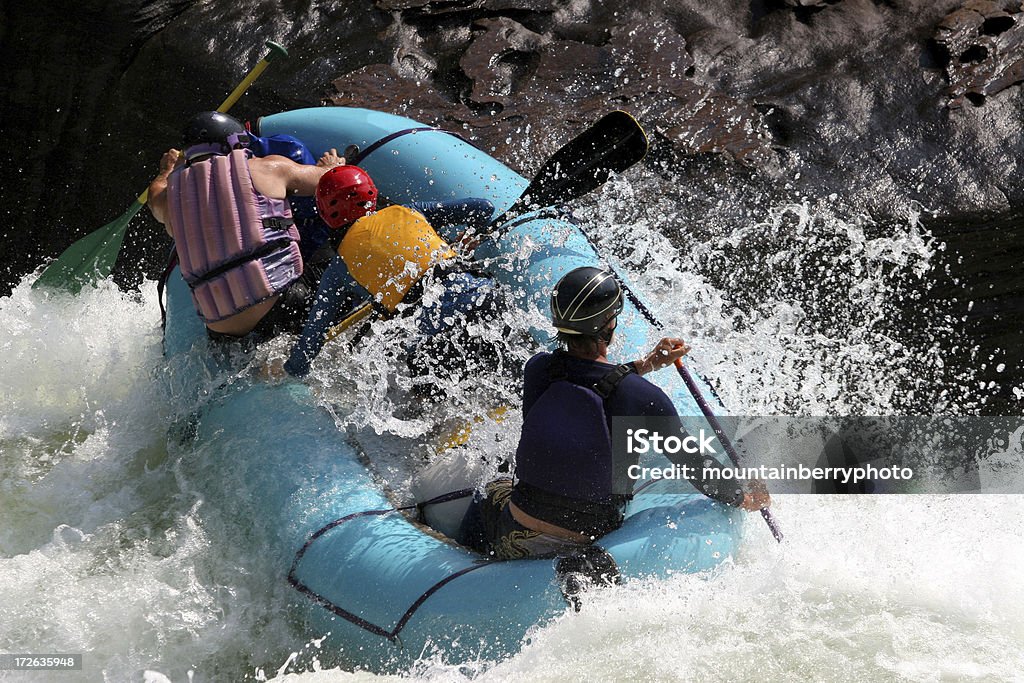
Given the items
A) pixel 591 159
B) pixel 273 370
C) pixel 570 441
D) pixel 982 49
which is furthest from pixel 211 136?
pixel 982 49

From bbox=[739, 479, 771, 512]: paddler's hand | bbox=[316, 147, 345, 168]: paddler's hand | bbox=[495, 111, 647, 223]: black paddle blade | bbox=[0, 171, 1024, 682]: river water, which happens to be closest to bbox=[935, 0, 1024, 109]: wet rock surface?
bbox=[0, 171, 1024, 682]: river water

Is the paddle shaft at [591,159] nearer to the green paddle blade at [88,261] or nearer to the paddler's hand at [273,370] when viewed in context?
the paddler's hand at [273,370]

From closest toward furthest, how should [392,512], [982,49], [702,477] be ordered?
[702,477] → [392,512] → [982,49]

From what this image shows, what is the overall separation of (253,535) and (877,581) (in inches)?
87.4

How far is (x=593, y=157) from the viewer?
4.58 m

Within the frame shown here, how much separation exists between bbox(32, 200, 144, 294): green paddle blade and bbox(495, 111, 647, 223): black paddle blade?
7.79 ft

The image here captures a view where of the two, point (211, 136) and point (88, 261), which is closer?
point (211, 136)

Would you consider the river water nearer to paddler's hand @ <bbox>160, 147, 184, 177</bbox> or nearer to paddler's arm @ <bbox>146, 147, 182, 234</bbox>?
paddler's arm @ <bbox>146, 147, 182, 234</bbox>

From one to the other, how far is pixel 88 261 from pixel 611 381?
145 inches

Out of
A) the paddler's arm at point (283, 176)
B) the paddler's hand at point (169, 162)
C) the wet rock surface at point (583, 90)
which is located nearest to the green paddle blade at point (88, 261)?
the wet rock surface at point (583, 90)

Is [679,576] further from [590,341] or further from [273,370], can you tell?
[273,370]

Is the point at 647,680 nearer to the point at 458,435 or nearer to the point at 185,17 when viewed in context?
the point at 458,435

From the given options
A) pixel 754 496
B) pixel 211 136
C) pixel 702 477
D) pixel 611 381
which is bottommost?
pixel 754 496

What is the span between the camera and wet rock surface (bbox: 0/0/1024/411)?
255 inches
